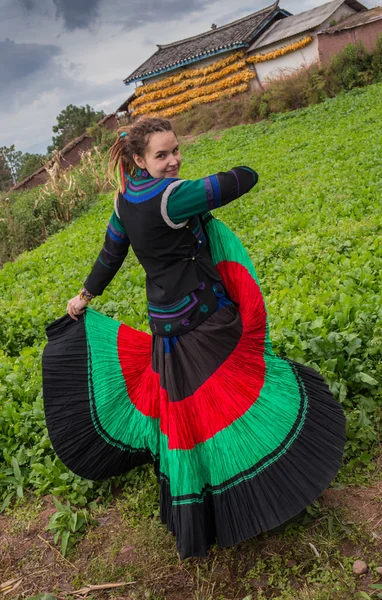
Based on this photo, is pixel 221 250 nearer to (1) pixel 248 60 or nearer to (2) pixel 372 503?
(2) pixel 372 503

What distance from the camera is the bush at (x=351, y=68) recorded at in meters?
20.9

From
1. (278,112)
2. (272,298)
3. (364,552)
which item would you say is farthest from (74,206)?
(364,552)

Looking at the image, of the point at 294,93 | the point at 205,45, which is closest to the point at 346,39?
the point at 294,93

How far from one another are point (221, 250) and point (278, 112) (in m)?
21.4

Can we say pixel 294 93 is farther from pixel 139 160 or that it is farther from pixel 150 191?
pixel 150 191

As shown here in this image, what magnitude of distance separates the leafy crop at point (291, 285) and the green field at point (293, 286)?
1 cm

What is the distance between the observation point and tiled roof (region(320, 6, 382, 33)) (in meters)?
22.1

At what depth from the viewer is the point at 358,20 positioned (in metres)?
23.3

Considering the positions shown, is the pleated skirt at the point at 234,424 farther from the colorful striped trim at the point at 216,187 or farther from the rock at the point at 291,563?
the colorful striped trim at the point at 216,187

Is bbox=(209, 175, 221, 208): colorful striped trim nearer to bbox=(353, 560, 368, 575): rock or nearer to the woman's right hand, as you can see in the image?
the woman's right hand

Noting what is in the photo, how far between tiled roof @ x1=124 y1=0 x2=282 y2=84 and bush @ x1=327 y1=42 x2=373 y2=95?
7.91m

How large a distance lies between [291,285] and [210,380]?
3.64m

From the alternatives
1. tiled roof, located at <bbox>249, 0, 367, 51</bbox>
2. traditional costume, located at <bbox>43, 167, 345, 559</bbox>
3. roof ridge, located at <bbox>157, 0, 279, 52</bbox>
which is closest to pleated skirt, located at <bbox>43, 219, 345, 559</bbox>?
traditional costume, located at <bbox>43, 167, 345, 559</bbox>

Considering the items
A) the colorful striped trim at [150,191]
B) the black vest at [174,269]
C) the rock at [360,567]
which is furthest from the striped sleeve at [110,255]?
the rock at [360,567]
